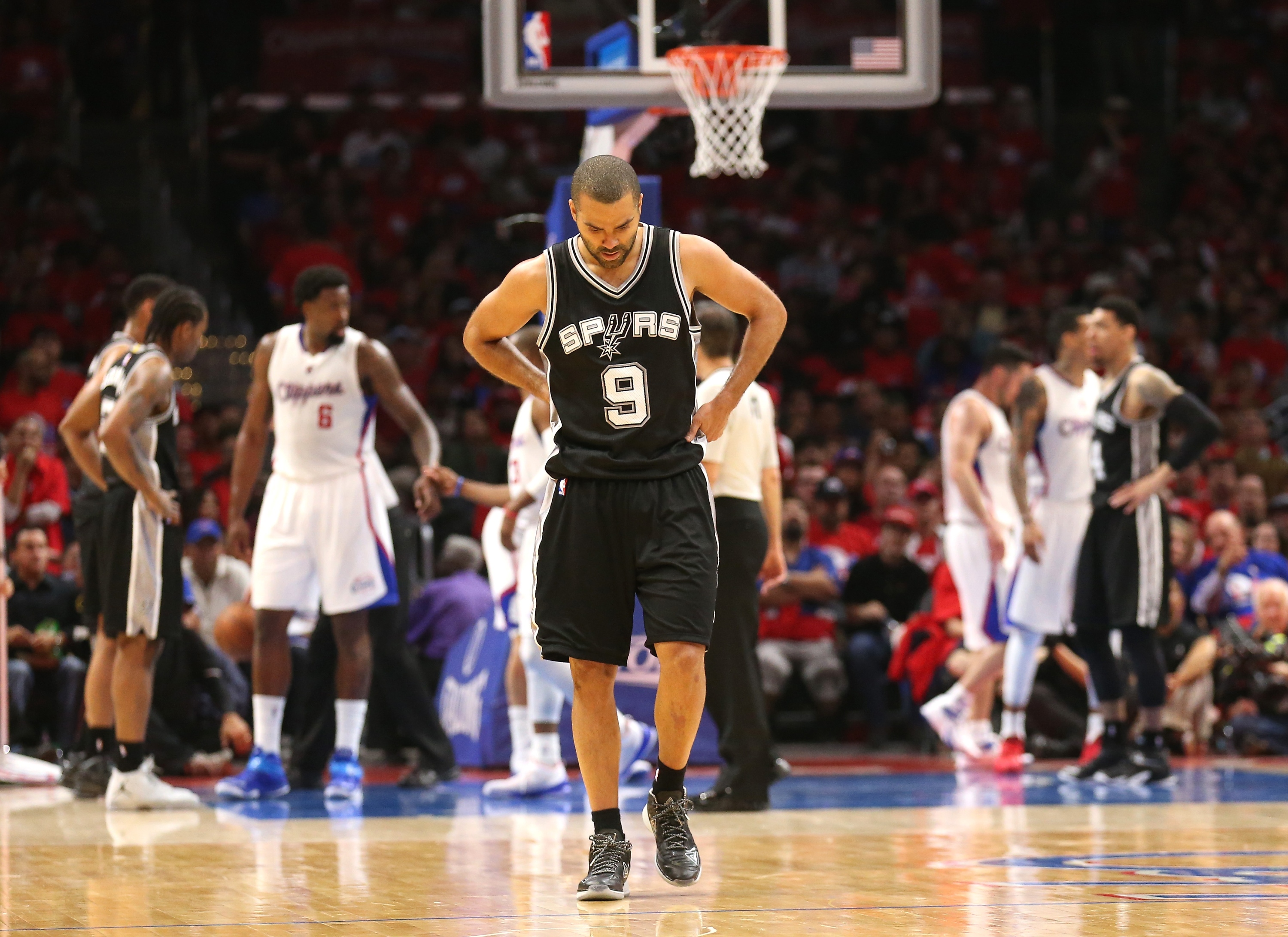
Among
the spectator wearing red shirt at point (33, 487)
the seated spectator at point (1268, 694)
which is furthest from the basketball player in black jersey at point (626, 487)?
the seated spectator at point (1268, 694)

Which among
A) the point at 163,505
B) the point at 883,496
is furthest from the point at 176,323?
the point at 883,496

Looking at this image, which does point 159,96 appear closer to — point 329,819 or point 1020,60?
point 1020,60

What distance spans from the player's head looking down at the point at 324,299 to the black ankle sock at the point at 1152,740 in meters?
4.53

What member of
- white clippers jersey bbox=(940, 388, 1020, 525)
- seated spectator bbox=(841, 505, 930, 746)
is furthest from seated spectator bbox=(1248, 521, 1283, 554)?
white clippers jersey bbox=(940, 388, 1020, 525)

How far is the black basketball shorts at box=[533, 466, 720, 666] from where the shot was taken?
521 centimetres

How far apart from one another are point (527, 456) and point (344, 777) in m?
1.73

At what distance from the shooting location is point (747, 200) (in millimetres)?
18875

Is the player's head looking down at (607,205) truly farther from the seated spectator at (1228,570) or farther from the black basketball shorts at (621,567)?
the seated spectator at (1228,570)

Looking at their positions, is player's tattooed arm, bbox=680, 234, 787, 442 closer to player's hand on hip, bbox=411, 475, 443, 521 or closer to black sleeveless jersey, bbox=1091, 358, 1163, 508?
player's hand on hip, bbox=411, 475, 443, 521

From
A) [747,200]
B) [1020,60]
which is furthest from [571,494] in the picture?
[1020,60]

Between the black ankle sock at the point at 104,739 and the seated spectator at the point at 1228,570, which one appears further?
the seated spectator at the point at 1228,570

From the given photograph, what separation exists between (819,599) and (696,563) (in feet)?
22.2

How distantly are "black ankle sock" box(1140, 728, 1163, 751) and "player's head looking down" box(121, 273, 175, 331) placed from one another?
5365mm

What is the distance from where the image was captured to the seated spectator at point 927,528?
12.7 metres
